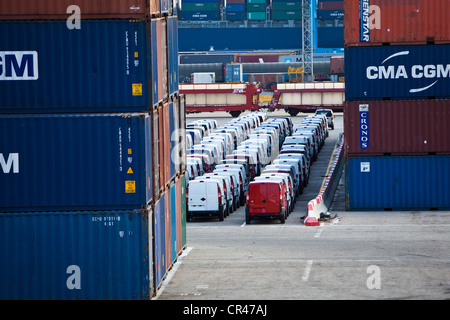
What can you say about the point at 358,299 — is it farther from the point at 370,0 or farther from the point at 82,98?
the point at 370,0

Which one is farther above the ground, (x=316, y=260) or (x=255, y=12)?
(x=255, y=12)

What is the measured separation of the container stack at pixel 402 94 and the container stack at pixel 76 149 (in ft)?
58.1

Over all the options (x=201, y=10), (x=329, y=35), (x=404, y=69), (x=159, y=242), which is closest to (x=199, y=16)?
(x=201, y=10)

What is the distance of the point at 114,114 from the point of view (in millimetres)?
21938

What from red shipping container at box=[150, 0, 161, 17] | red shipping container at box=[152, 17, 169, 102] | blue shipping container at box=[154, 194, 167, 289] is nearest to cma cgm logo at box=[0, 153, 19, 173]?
blue shipping container at box=[154, 194, 167, 289]

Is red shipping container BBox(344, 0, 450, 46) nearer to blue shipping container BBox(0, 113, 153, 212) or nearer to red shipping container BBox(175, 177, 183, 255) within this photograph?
red shipping container BBox(175, 177, 183, 255)

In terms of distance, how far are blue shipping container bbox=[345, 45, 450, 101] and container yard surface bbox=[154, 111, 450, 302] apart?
4.94m

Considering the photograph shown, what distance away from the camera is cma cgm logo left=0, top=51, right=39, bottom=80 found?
22.2 metres

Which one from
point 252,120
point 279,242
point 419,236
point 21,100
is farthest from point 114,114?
point 252,120

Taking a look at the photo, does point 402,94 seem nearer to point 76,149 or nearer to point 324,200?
point 324,200

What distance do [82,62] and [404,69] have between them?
19.3 m

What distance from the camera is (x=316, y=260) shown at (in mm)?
26953

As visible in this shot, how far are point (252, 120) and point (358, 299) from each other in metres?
47.1
